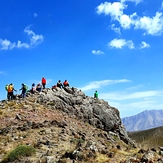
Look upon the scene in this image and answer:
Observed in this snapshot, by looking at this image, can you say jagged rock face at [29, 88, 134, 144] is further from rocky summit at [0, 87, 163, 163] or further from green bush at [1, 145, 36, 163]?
green bush at [1, 145, 36, 163]

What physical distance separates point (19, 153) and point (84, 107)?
26153mm

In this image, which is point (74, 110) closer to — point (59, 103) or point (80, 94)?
point (59, 103)

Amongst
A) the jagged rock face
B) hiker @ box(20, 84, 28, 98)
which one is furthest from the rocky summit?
hiker @ box(20, 84, 28, 98)

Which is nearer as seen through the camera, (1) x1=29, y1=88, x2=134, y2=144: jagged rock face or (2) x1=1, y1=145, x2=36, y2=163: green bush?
(2) x1=1, y1=145, x2=36, y2=163: green bush

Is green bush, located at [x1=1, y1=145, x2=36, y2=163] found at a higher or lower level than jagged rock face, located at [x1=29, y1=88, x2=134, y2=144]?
lower

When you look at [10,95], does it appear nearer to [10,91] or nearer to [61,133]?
[10,91]

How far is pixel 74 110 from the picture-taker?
41.1 metres

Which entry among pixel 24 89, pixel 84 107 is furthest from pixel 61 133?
pixel 84 107

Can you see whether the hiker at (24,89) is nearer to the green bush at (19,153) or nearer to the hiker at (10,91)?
the hiker at (10,91)

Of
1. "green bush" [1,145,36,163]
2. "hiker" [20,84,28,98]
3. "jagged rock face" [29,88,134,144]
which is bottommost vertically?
"green bush" [1,145,36,163]

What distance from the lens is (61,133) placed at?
2411cm

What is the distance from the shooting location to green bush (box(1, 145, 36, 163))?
17.2 m

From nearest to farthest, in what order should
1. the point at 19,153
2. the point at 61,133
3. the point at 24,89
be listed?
the point at 19,153, the point at 61,133, the point at 24,89

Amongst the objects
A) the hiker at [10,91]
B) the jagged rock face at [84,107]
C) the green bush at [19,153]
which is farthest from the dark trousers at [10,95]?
the green bush at [19,153]
